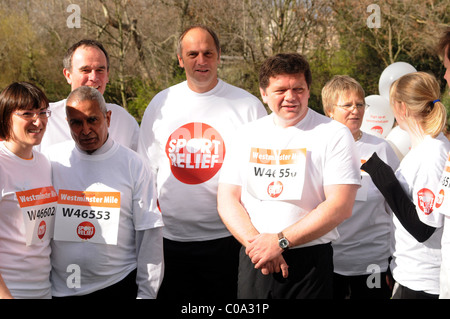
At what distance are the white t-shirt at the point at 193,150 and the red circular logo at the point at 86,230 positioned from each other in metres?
0.86

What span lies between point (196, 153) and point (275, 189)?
832mm

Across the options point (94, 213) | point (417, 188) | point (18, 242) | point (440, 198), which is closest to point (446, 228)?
point (440, 198)

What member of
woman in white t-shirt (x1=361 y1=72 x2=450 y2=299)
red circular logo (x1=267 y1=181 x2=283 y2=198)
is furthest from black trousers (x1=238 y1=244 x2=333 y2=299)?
woman in white t-shirt (x1=361 y1=72 x2=450 y2=299)

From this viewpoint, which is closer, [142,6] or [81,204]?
[81,204]

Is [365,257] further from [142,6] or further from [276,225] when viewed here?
[142,6]

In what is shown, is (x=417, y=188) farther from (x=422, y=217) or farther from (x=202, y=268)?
(x=202, y=268)

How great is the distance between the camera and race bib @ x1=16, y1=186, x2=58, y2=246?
90.4 inches

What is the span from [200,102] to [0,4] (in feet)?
56.4

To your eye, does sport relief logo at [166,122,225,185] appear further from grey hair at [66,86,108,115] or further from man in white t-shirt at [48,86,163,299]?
grey hair at [66,86,108,115]

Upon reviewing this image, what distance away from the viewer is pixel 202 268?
3314mm
